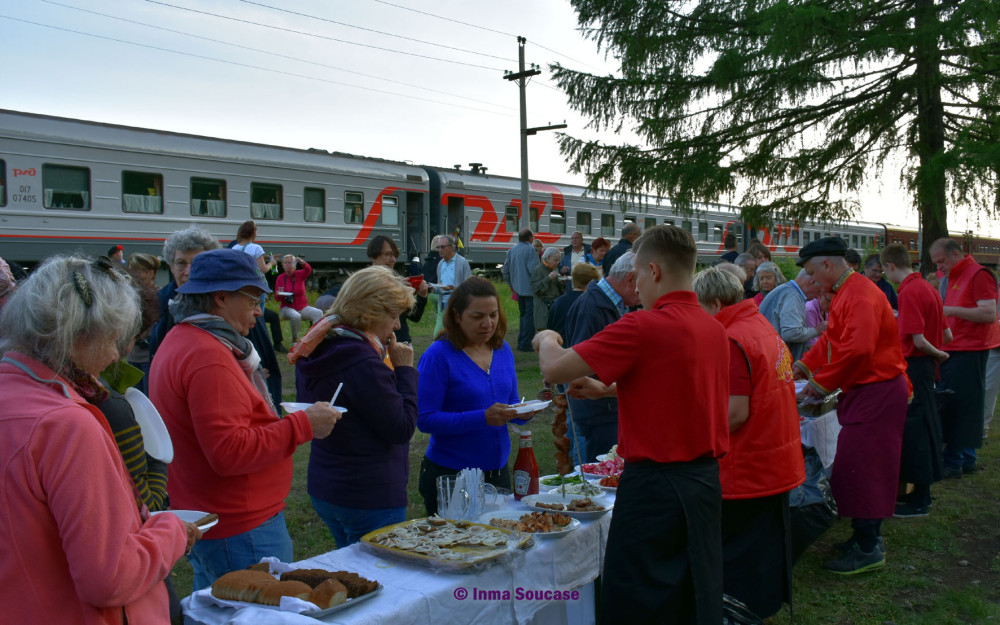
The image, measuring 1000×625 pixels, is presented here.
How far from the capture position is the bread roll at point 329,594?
1952mm

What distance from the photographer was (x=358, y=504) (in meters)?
2.81

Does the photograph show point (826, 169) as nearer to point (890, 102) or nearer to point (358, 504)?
point (890, 102)

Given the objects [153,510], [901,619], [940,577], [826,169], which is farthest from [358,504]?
[826,169]

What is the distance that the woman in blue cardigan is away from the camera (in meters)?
3.39

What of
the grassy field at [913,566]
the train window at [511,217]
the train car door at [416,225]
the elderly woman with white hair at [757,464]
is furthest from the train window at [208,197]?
the elderly woman with white hair at [757,464]

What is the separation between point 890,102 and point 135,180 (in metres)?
13.0

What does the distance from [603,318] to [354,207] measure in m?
13.8

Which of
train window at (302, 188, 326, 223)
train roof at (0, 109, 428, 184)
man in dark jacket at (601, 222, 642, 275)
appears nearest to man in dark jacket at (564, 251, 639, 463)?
man in dark jacket at (601, 222, 642, 275)

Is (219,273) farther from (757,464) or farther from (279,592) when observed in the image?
(757,464)

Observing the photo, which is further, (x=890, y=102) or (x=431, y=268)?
(x=431, y=268)

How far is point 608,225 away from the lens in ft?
78.9

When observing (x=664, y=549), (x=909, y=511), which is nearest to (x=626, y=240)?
(x=909, y=511)

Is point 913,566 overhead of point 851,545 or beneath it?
beneath

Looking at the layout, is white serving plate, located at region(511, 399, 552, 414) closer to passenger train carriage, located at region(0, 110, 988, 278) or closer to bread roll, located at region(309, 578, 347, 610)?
bread roll, located at region(309, 578, 347, 610)
